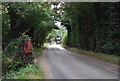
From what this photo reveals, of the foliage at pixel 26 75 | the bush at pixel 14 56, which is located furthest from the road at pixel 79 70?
the bush at pixel 14 56

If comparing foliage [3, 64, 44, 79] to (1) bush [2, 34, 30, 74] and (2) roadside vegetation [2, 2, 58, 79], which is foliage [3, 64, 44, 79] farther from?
(1) bush [2, 34, 30, 74]

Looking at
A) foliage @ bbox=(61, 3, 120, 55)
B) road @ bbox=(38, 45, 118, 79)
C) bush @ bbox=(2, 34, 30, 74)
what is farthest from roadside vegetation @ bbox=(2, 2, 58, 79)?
foliage @ bbox=(61, 3, 120, 55)

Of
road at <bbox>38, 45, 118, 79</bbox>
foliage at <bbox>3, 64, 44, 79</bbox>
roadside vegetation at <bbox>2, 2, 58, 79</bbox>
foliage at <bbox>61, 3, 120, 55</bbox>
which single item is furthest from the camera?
foliage at <bbox>61, 3, 120, 55</bbox>

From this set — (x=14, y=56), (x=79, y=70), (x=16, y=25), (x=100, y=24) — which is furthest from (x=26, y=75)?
(x=100, y=24)

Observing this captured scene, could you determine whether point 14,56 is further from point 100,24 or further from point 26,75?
point 100,24

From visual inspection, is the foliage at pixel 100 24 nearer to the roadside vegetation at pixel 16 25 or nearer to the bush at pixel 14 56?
the roadside vegetation at pixel 16 25

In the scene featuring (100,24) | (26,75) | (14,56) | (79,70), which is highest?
(100,24)

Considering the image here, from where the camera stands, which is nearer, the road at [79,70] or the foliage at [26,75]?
the foliage at [26,75]

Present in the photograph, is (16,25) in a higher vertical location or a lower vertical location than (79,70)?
higher

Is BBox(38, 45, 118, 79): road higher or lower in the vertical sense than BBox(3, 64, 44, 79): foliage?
lower

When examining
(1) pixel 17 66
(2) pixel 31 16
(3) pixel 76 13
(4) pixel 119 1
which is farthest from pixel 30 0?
(3) pixel 76 13

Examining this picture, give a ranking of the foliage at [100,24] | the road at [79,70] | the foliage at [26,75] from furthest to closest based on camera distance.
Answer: the foliage at [100,24] < the road at [79,70] < the foliage at [26,75]

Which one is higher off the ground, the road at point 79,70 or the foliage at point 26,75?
the foliage at point 26,75

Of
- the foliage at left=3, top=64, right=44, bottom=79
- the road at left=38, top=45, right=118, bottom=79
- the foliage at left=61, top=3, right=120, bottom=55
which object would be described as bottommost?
the road at left=38, top=45, right=118, bottom=79
